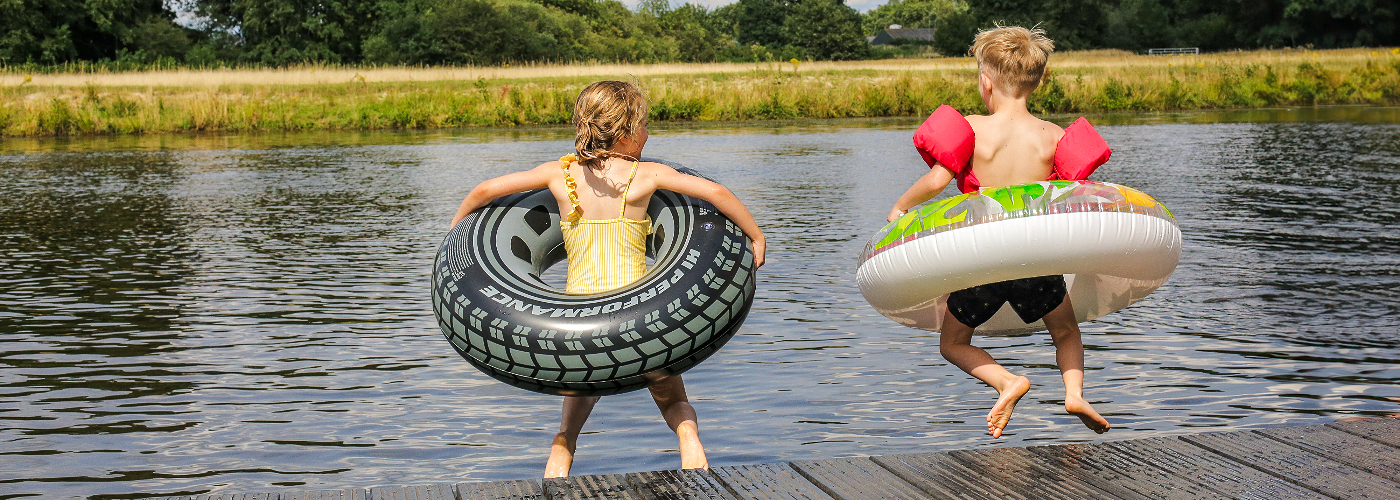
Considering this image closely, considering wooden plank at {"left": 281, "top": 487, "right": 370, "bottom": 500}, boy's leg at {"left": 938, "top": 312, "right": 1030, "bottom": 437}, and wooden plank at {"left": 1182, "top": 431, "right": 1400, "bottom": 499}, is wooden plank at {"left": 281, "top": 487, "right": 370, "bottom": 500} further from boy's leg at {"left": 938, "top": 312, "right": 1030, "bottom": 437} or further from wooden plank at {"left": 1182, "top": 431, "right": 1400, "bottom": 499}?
wooden plank at {"left": 1182, "top": 431, "right": 1400, "bottom": 499}

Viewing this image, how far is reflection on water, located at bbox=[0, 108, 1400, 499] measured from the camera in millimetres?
4684

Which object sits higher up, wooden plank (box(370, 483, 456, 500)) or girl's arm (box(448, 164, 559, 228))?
girl's arm (box(448, 164, 559, 228))

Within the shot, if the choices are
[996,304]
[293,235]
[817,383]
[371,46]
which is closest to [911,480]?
[996,304]

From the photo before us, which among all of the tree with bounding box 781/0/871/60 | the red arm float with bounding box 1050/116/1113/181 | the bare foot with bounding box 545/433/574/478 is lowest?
the bare foot with bounding box 545/433/574/478

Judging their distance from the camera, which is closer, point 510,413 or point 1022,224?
point 1022,224

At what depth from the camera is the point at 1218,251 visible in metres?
9.03

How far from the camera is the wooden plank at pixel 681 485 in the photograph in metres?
3.33

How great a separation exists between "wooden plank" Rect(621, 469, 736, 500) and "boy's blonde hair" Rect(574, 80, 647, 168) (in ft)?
3.06

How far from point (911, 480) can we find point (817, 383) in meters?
2.10

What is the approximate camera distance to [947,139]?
3818 millimetres

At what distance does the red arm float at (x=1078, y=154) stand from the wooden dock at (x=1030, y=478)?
834 mm

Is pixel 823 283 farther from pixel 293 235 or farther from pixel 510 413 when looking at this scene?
pixel 293 235

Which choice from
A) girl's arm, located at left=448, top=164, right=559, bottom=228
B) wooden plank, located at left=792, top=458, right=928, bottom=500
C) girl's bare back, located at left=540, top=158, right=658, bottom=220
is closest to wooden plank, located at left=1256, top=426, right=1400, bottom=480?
wooden plank, located at left=792, top=458, right=928, bottom=500

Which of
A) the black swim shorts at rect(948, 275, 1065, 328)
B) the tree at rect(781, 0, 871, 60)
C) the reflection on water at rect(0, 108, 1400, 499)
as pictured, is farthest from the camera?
the tree at rect(781, 0, 871, 60)
